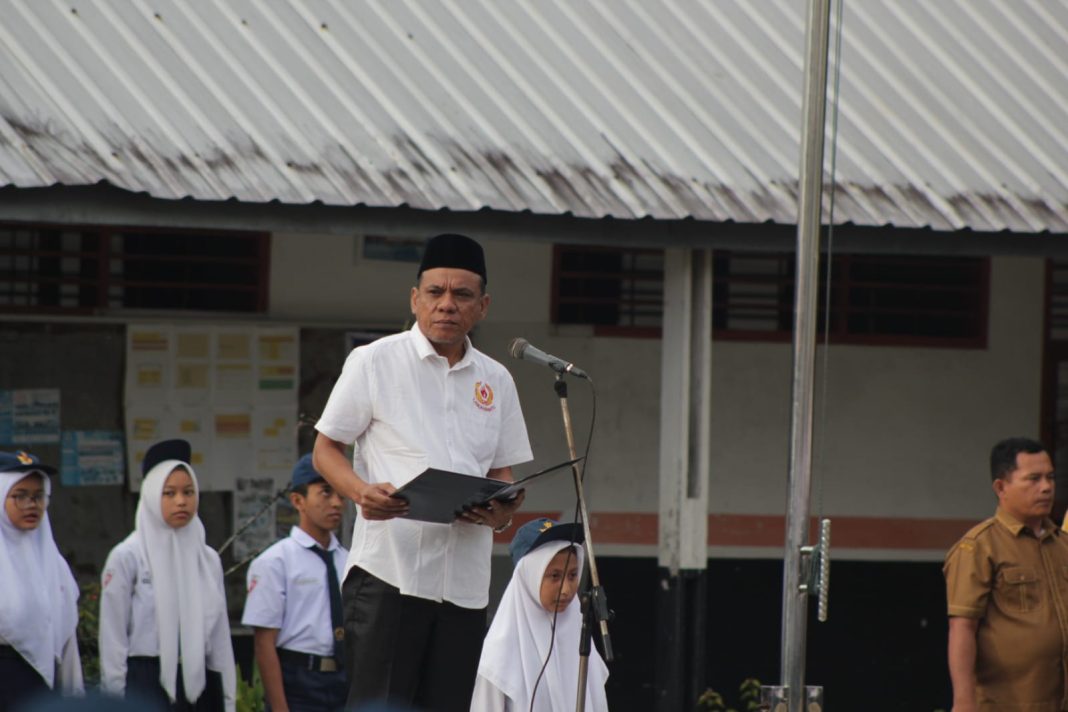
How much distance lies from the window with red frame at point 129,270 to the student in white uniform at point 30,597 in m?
2.54

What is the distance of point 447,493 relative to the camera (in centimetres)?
416

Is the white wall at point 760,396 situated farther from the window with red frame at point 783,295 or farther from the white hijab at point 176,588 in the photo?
the white hijab at point 176,588

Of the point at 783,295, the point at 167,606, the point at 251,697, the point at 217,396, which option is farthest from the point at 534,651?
the point at 783,295

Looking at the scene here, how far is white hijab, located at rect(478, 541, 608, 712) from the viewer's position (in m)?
5.26

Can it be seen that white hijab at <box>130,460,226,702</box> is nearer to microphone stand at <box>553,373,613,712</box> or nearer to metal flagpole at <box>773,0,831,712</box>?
microphone stand at <box>553,373,613,712</box>

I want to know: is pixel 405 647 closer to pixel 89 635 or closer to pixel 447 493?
pixel 447 493

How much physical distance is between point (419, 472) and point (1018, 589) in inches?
102

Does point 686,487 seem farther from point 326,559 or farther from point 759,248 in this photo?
point 326,559

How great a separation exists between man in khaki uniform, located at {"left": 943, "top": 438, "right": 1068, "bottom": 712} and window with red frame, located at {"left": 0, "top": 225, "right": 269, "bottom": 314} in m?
4.45

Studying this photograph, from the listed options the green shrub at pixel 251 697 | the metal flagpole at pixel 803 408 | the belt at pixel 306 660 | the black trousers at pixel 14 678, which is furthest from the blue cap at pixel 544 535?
the green shrub at pixel 251 697

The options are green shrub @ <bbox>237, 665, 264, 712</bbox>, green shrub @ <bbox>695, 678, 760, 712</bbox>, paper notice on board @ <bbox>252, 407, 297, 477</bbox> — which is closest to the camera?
green shrub @ <bbox>237, 665, 264, 712</bbox>

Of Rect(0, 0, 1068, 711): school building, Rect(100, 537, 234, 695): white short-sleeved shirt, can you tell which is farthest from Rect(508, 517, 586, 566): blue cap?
Rect(100, 537, 234, 695): white short-sleeved shirt

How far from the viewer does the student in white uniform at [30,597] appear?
5.96m

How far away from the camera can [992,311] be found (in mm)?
9906
